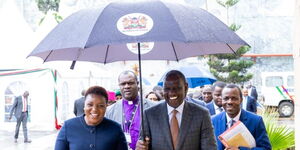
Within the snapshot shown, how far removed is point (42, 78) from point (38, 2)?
28951 mm

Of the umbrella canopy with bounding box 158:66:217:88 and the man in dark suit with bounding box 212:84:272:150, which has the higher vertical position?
the umbrella canopy with bounding box 158:66:217:88

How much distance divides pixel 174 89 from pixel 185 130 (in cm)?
39

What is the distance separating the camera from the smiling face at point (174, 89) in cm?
383

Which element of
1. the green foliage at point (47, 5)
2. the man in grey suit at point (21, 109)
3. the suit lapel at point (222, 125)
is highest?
the green foliage at point (47, 5)

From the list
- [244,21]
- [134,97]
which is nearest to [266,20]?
[244,21]

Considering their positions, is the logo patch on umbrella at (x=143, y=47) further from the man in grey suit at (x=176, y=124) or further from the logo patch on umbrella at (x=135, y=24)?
the logo patch on umbrella at (x=135, y=24)

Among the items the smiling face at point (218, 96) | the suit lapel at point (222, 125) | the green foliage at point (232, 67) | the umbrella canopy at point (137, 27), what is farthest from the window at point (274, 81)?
the umbrella canopy at point (137, 27)

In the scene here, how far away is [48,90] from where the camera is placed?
59.0 feet

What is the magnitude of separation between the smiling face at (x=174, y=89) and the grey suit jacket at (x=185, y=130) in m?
0.09

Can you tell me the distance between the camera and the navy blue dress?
3.50m

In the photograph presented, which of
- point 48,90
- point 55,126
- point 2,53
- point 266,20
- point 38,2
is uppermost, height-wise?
point 38,2

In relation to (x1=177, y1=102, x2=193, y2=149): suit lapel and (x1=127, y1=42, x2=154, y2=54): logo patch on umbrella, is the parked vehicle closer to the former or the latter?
(x1=127, y1=42, x2=154, y2=54): logo patch on umbrella

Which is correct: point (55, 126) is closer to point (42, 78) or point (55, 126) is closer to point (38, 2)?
point (42, 78)

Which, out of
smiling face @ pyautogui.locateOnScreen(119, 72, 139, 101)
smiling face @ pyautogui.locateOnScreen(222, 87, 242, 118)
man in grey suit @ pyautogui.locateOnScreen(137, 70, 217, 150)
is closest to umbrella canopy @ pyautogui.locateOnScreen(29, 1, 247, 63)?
man in grey suit @ pyautogui.locateOnScreen(137, 70, 217, 150)
